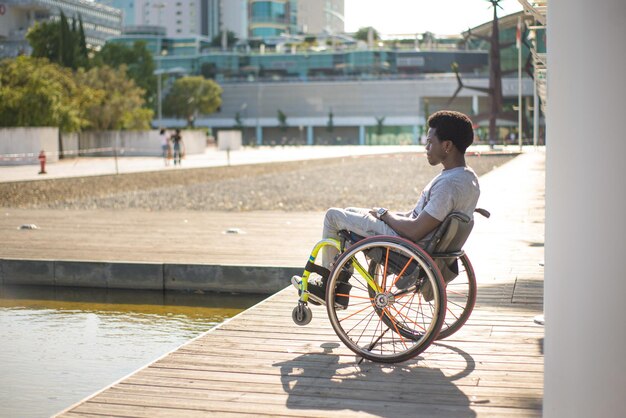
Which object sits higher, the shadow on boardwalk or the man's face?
the man's face

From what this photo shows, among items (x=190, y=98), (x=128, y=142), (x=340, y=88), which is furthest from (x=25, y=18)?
(x=128, y=142)

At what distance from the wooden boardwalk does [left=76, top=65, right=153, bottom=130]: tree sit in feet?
165

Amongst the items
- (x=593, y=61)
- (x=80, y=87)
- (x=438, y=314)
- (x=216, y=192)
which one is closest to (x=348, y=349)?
(x=438, y=314)

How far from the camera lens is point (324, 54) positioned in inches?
5556

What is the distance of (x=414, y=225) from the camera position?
15.6ft

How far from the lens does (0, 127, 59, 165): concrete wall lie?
40.0 m

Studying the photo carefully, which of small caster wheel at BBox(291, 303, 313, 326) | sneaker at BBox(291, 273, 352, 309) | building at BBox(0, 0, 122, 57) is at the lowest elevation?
small caster wheel at BBox(291, 303, 313, 326)

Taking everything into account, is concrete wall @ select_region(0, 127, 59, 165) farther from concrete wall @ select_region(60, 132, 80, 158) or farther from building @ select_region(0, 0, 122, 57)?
building @ select_region(0, 0, 122, 57)

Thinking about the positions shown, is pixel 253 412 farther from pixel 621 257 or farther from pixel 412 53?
pixel 412 53

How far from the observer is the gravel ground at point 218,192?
18266 millimetres

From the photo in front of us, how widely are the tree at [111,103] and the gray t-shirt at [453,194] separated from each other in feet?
168

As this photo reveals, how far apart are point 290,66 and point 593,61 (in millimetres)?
142441

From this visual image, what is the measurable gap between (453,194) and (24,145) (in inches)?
1533

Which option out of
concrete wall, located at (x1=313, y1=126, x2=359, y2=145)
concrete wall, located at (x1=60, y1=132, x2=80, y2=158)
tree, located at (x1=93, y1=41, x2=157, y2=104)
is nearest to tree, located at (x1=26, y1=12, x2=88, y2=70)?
concrete wall, located at (x1=60, y1=132, x2=80, y2=158)
